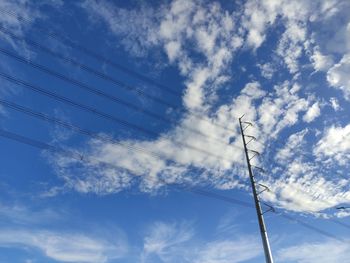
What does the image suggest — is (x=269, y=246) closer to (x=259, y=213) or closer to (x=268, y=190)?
(x=259, y=213)

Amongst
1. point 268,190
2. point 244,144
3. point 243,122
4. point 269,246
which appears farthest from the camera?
point 243,122

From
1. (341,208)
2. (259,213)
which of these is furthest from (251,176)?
(341,208)

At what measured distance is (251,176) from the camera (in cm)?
3719

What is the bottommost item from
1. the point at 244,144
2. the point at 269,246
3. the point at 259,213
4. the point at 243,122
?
the point at 269,246

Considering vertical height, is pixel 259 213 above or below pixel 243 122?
below

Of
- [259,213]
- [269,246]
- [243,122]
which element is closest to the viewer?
[269,246]

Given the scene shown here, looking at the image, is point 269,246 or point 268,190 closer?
point 269,246

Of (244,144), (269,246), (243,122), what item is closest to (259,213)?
(269,246)

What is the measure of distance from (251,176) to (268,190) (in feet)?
8.14

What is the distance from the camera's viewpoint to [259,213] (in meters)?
33.5

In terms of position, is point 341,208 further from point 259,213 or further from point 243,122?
point 243,122

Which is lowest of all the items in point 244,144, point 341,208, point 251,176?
point 341,208

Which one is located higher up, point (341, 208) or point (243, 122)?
point (243, 122)

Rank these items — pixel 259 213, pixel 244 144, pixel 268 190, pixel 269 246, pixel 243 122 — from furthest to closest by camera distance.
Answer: pixel 243 122 < pixel 244 144 < pixel 268 190 < pixel 259 213 < pixel 269 246
